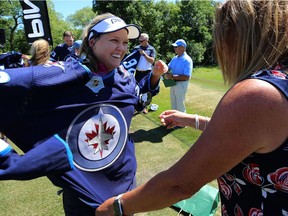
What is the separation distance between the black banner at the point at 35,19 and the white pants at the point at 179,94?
346 centimetres

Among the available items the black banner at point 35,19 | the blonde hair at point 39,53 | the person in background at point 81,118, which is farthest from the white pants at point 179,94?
the person in background at point 81,118

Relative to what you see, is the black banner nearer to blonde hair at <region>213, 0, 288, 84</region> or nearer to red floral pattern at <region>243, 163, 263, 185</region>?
blonde hair at <region>213, 0, 288, 84</region>

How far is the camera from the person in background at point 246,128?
943 millimetres

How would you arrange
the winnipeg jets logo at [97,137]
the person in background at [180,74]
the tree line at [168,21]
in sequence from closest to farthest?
the winnipeg jets logo at [97,137] → the person in background at [180,74] → the tree line at [168,21]

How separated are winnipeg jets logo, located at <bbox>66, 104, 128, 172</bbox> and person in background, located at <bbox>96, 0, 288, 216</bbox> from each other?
60cm

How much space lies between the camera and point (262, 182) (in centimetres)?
112

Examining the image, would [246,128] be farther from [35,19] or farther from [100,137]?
[35,19]

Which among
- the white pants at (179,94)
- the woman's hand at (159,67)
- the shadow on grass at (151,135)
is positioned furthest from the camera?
Result: the white pants at (179,94)

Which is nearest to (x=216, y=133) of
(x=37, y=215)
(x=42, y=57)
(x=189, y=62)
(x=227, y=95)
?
(x=227, y=95)

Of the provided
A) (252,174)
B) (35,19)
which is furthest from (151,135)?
(252,174)

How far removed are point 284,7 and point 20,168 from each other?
1.24m

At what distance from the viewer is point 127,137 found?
205cm

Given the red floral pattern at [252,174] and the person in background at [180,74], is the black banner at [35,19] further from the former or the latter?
the red floral pattern at [252,174]

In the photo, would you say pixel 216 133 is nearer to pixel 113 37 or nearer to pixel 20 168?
pixel 20 168
